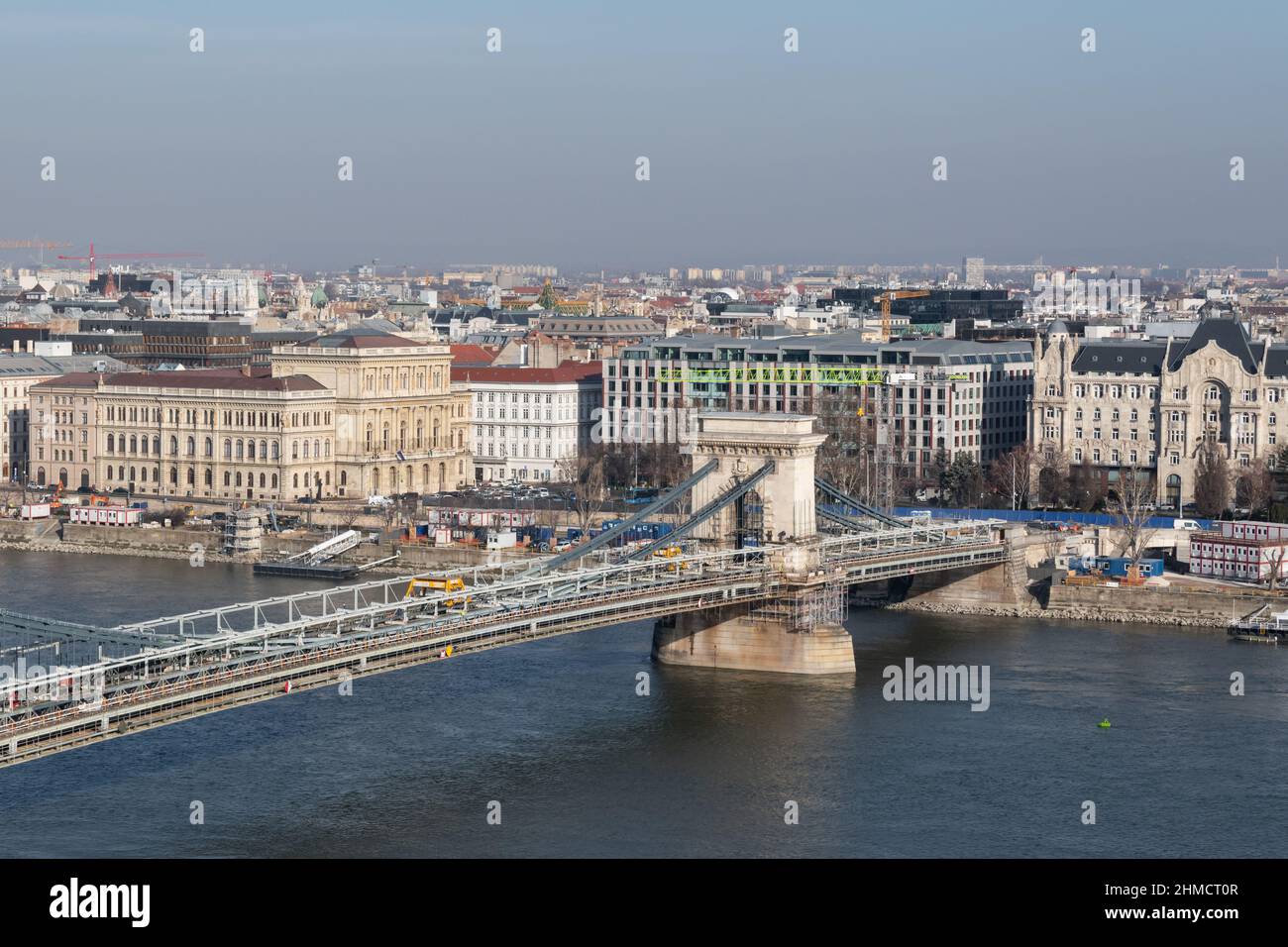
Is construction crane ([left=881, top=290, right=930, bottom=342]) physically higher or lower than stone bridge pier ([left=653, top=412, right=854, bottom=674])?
higher

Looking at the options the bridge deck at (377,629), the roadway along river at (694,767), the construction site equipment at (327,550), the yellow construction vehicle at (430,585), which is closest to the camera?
the bridge deck at (377,629)

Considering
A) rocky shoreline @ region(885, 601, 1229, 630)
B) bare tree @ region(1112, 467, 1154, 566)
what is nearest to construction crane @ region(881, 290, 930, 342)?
bare tree @ region(1112, 467, 1154, 566)

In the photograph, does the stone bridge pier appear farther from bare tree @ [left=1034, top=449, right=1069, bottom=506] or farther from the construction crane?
the construction crane

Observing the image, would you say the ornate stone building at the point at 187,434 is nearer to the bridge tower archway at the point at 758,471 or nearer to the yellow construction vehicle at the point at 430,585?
the yellow construction vehicle at the point at 430,585

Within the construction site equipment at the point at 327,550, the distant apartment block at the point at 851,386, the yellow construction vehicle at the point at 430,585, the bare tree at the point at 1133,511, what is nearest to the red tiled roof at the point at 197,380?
the construction site equipment at the point at 327,550

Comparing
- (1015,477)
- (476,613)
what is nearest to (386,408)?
(1015,477)
